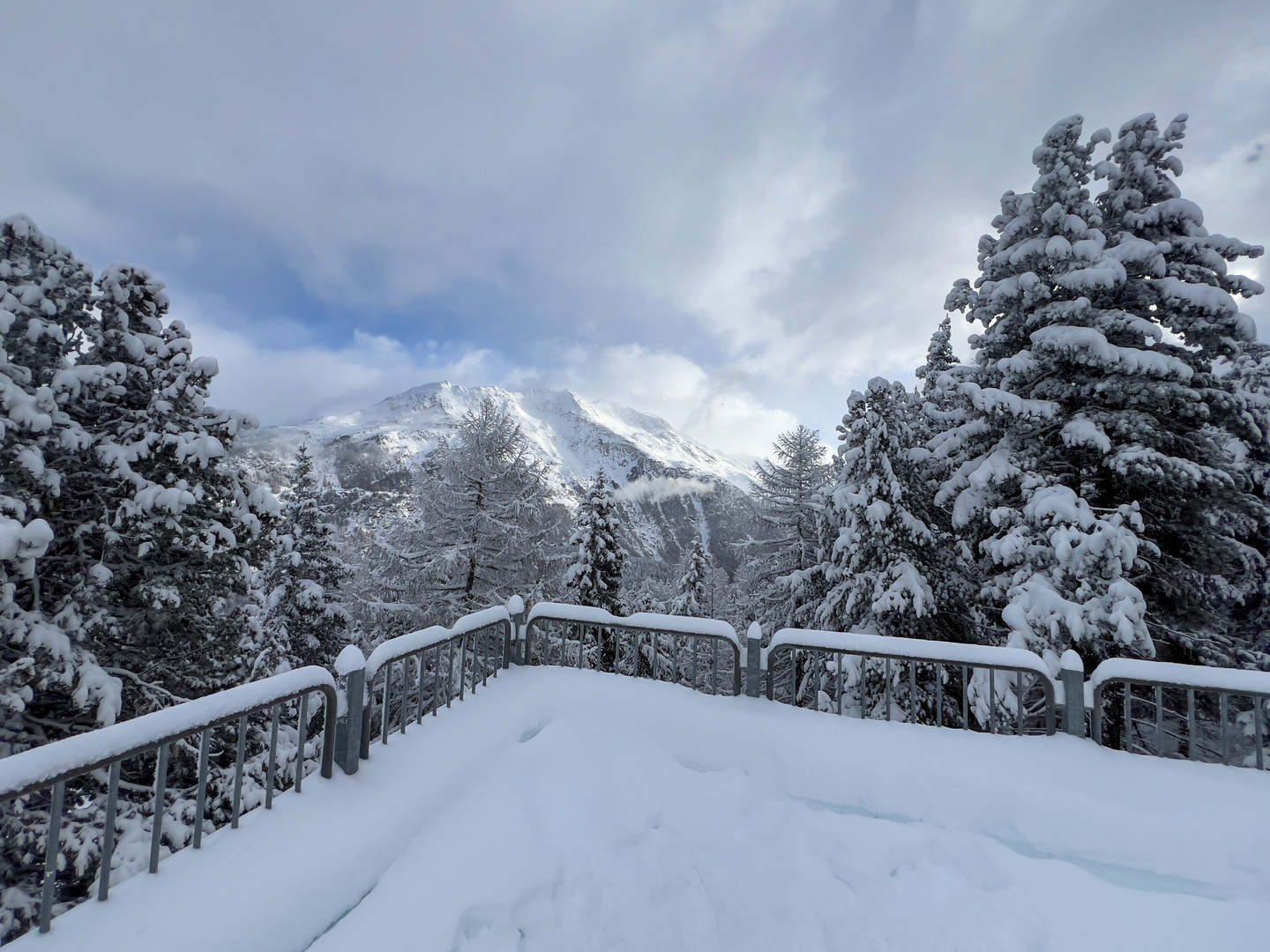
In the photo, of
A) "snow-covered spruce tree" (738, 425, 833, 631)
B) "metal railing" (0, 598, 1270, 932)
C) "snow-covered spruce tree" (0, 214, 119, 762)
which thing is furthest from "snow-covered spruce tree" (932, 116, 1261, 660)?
"snow-covered spruce tree" (0, 214, 119, 762)

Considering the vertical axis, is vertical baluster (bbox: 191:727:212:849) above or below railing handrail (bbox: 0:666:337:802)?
below

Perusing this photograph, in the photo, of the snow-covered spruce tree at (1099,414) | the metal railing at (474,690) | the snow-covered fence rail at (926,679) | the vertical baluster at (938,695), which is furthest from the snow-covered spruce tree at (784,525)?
the vertical baluster at (938,695)

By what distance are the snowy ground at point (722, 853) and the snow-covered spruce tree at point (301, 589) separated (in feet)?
41.1

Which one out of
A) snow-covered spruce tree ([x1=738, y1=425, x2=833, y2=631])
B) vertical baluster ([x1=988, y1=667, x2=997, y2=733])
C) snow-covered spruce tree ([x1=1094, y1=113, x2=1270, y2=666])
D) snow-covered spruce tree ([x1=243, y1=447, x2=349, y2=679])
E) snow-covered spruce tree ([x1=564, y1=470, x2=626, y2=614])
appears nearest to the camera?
vertical baluster ([x1=988, y1=667, x2=997, y2=733])

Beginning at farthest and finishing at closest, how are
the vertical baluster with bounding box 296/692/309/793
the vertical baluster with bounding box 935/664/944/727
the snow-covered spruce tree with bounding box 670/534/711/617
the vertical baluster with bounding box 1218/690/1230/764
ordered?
the snow-covered spruce tree with bounding box 670/534/711/617
the vertical baluster with bounding box 935/664/944/727
the vertical baluster with bounding box 1218/690/1230/764
the vertical baluster with bounding box 296/692/309/793

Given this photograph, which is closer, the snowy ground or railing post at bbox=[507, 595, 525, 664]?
the snowy ground

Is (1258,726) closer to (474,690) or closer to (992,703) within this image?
(992,703)

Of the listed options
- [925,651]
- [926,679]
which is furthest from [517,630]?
[926,679]

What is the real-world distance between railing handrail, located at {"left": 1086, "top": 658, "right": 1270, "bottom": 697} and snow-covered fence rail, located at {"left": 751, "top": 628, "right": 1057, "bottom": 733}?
652 millimetres

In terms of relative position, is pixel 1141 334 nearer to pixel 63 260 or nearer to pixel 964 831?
pixel 964 831

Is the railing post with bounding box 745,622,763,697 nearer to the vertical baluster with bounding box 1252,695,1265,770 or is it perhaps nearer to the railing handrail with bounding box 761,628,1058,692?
the railing handrail with bounding box 761,628,1058,692

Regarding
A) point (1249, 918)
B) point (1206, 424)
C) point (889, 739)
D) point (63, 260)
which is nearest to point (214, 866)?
point (889, 739)

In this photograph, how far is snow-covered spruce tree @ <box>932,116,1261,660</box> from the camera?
768cm

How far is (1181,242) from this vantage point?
891cm
